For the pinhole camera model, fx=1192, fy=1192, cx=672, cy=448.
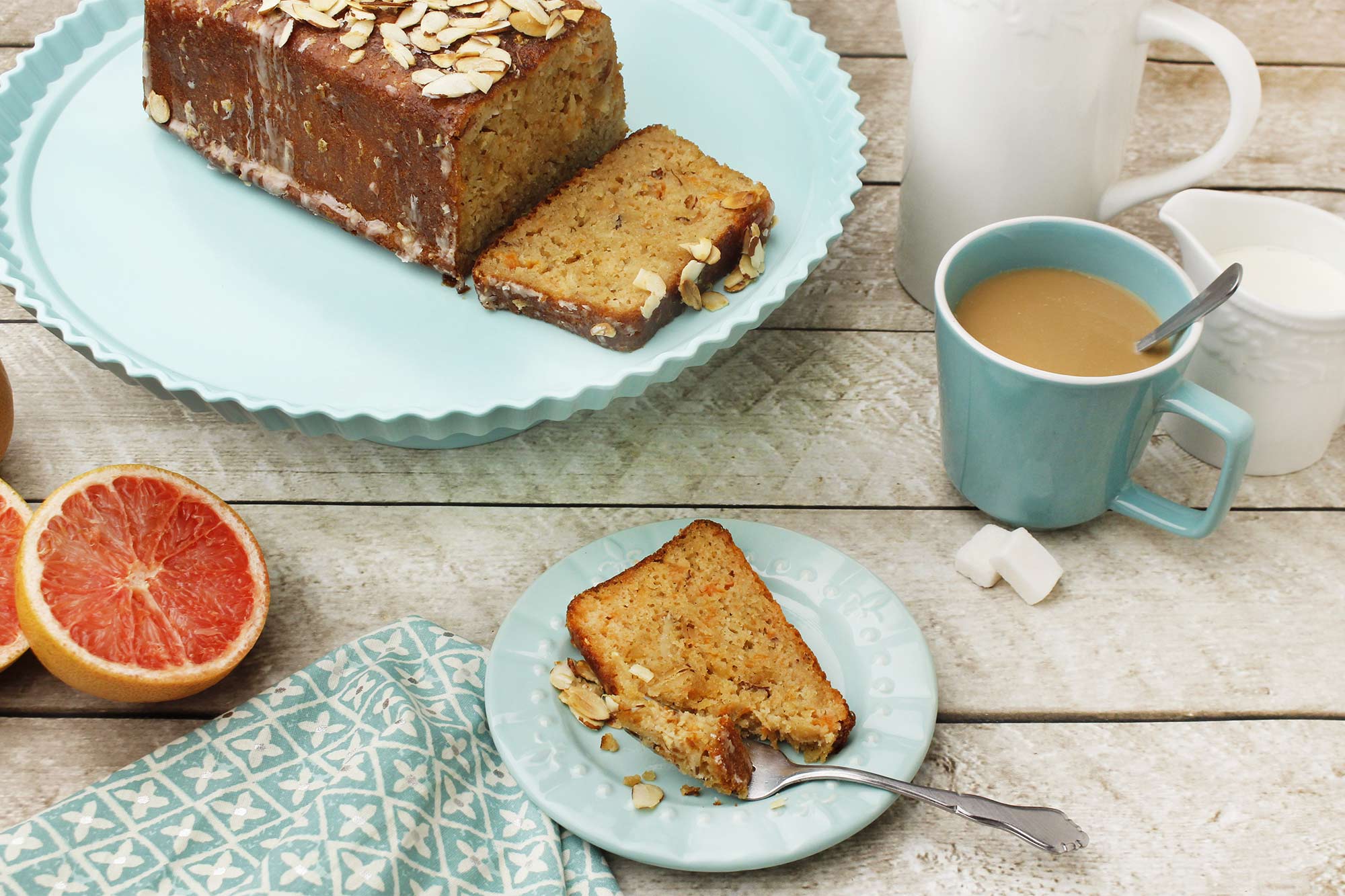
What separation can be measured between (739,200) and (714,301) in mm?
119

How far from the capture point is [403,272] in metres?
1.37

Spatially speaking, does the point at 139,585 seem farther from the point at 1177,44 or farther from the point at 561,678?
the point at 1177,44

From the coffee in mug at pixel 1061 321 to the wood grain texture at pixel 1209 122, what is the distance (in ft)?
1.48

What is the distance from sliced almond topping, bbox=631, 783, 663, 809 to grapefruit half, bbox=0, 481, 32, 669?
60 cm

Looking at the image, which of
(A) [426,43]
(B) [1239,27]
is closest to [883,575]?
(A) [426,43]

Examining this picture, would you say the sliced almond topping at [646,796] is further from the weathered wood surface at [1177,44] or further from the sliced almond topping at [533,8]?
the weathered wood surface at [1177,44]

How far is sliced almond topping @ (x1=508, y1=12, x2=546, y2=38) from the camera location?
129 centimetres

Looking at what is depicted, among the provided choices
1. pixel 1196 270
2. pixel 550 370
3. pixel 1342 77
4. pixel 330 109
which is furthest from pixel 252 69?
pixel 1342 77

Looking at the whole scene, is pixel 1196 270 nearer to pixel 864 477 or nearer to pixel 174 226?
pixel 864 477

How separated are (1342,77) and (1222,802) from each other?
1.23 m

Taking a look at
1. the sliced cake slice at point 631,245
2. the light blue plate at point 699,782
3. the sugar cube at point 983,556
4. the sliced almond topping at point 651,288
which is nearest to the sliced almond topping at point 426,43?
the sliced cake slice at point 631,245

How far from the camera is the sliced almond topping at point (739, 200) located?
1.32 meters

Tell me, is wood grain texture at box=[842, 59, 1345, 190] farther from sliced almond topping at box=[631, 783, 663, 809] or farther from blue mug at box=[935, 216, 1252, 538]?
sliced almond topping at box=[631, 783, 663, 809]

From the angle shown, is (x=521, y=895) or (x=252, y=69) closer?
(x=521, y=895)
